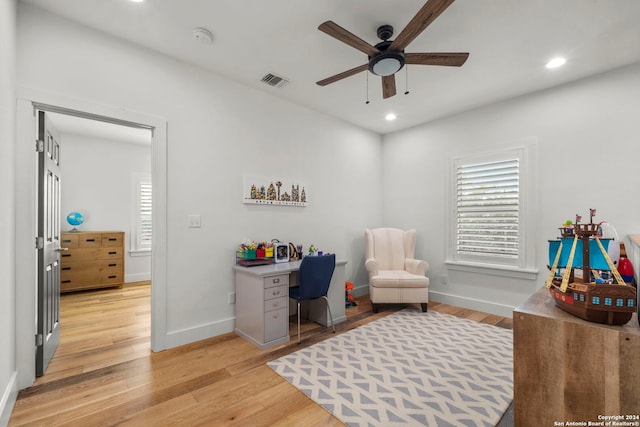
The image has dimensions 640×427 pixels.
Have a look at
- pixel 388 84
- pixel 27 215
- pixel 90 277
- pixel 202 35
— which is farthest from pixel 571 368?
pixel 90 277

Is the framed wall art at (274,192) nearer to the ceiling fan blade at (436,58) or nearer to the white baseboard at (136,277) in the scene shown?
the ceiling fan blade at (436,58)

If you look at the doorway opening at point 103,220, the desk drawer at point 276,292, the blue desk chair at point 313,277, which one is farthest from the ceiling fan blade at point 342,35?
the doorway opening at point 103,220

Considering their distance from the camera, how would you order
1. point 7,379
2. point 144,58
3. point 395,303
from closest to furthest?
point 7,379, point 144,58, point 395,303

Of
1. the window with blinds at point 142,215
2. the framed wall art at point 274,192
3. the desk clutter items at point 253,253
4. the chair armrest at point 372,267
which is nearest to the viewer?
the desk clutter items at point 253,253

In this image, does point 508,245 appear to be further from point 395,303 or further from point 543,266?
point 395,303

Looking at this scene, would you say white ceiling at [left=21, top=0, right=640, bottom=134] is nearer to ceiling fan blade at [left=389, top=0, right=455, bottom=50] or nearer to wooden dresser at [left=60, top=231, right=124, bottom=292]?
ceiling fan blade at [left=389, top=0, right=455, bottom=50]

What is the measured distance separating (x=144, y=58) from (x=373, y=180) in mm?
3481

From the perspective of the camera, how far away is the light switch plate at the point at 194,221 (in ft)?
9.44

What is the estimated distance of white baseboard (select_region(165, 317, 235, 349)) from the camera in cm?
273

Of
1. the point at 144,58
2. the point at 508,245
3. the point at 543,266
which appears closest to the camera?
the point at 144,58

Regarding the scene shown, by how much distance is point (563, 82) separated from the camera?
127 inches

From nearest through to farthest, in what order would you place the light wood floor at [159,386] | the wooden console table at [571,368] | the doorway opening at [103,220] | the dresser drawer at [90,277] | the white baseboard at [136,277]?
the wooden console table at [571,368]
the light wood floor at [159,386]
the doorway opening at [103,220]
the dresser drawer at [90,277]
the white baseboard at [136,277]

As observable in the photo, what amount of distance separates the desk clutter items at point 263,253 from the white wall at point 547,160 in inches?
86.7

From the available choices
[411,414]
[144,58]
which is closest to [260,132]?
[144,58]
